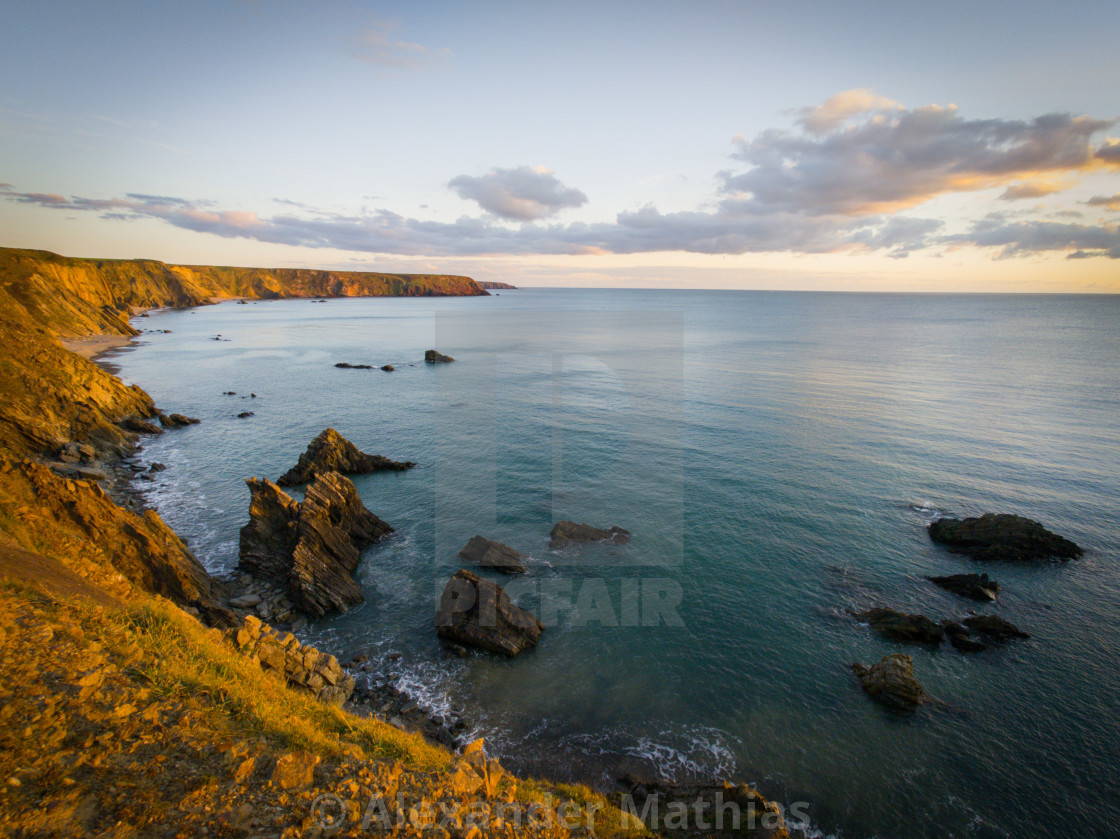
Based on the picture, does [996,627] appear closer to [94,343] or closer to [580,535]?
[580,535]

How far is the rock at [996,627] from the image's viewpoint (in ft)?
81.6

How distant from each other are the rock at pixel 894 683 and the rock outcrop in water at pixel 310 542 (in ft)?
89.4

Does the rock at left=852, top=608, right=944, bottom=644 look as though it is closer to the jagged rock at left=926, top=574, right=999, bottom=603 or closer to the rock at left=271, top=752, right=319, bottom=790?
the jagged rock at left=926, top=574, right=999, bottom=603

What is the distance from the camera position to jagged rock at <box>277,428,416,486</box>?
42.4m

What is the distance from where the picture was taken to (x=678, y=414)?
204 ft

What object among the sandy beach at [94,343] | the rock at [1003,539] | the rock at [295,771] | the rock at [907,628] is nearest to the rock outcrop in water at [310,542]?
the rock at [295,771]

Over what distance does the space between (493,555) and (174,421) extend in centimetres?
5071

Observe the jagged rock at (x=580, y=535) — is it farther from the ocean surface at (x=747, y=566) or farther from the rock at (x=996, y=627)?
the rock at (x=996, y=627)

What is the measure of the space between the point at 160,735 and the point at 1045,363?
13921 cm

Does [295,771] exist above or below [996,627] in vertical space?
above

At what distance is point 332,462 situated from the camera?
143ft

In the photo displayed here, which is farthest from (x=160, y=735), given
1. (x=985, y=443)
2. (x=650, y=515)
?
(x=985, y=443)

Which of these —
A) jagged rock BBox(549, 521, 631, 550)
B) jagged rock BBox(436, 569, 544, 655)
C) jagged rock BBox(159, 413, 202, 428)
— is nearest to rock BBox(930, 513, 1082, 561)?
jagged rock BBox(549, 521, 631, 550)

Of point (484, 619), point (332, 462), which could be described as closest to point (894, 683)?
point (484, 619)
